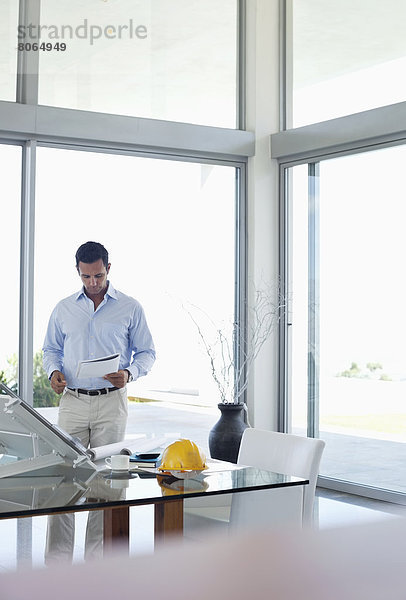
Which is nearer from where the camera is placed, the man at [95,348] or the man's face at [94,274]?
the man at [95,348]

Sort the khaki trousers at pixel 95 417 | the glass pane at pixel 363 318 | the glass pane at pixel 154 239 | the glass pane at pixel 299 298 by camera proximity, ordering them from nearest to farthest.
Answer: the khaki trousers at pixel 95 417
the glass pane at pixel 363 318
the glass pane at pixel 154 239
the glass pane at pixel 299 298

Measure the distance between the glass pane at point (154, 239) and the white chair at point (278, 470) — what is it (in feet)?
9.26

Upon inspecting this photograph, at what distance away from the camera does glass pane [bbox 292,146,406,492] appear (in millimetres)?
5754

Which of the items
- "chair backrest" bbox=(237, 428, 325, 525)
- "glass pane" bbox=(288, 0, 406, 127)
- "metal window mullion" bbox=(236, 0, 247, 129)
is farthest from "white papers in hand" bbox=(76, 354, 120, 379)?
"metal window mullion" bbox=(236, 0, 247, 129)

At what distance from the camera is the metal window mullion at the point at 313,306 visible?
6543 mm

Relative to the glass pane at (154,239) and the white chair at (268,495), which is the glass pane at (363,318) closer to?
the glass pane at (154,239)

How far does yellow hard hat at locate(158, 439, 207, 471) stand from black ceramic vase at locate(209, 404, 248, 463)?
3.24 m

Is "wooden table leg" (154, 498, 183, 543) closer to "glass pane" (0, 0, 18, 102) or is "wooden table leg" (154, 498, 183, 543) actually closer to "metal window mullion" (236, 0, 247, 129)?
"glass pane" (0, 0, 18, 102)

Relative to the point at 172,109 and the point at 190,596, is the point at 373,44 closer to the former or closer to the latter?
the point at 172,109

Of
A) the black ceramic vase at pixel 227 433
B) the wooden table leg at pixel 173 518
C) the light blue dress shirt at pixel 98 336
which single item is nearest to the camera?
the wooden table leg at pixel 173 518

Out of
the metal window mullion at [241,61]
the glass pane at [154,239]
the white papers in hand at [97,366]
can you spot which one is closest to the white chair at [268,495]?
the white papers in hand at [97,366]

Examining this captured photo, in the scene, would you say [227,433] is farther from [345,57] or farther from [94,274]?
[345,57]

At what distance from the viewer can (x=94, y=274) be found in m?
4.38

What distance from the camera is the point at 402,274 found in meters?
5.73
